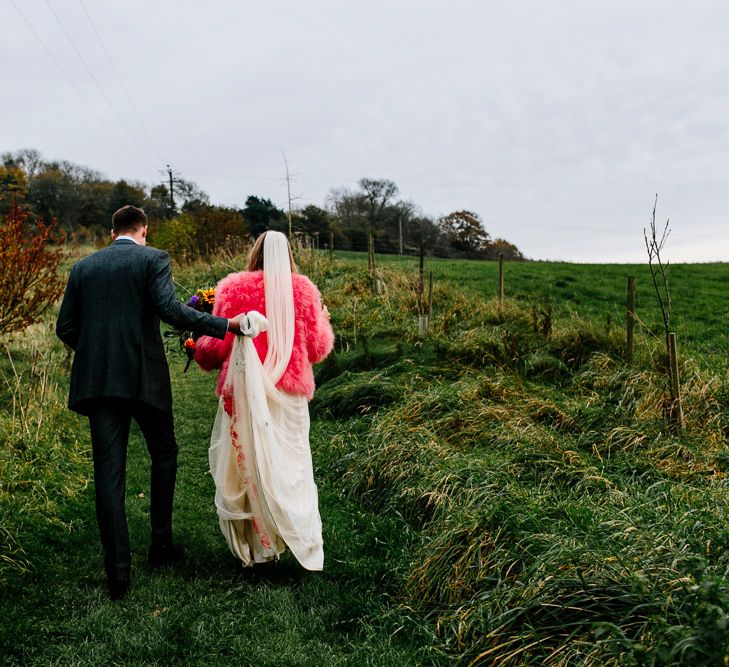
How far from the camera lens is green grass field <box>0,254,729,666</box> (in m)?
2.78

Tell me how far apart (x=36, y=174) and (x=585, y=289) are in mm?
46133

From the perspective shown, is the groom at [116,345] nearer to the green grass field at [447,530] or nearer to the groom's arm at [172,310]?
the groom's arm at [172,310]

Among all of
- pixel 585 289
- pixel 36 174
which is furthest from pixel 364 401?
pixel 36 174

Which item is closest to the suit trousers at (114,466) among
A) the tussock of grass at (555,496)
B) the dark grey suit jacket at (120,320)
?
the dark grey suit jacket at (120,320)

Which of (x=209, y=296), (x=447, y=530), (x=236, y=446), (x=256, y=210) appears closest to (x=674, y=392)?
(x=447, y=530)

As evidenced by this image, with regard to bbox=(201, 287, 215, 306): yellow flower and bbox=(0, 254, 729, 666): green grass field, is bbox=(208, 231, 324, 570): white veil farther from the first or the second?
bbox=(201, 287, 215, 306): yellow flower

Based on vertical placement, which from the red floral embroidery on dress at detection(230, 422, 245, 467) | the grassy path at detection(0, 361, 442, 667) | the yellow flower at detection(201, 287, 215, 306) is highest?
the yellow flower at detection(201, 287, 215, 306)

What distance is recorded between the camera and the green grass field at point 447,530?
9.13 feet

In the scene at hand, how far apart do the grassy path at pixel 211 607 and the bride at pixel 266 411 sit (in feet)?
0.85

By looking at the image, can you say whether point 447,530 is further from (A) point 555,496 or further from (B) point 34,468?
(B) point 34,468

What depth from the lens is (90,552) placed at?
4.25 meters

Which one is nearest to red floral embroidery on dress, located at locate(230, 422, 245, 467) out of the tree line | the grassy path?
the grassy path

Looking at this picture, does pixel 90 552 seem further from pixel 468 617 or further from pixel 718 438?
pixel 718 438

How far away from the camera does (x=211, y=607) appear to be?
11.6 ft
